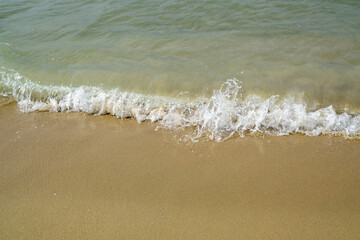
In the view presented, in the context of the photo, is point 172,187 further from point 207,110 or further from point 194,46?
point 194,46

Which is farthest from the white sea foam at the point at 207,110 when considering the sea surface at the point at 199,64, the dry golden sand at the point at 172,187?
the dry golden sand at the point at 172,187

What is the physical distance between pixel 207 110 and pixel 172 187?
Answer: 1.16 m

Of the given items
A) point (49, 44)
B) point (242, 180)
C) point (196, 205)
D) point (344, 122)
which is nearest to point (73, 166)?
point (196, 205)

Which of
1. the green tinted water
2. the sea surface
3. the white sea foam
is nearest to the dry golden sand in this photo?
the white sea foam

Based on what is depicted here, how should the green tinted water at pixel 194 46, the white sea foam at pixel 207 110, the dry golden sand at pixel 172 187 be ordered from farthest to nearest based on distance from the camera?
the green tinted water at pixel 194 46 → the white sea foam at pixel 207 110 → the dry golden sand at pixel 172 187

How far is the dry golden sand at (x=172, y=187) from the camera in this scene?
88.0 inches

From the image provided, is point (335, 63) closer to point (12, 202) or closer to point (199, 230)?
point (199, 230)

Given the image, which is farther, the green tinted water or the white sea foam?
the green tinted water

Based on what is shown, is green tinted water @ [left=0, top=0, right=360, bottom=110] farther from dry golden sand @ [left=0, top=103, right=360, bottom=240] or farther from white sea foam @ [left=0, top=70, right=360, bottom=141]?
dry golden sand @ [left=0, top=103, right=360, bottom=240]

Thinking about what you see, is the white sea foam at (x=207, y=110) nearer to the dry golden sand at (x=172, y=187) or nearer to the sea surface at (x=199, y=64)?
the sea surface at (x=199, y=64)

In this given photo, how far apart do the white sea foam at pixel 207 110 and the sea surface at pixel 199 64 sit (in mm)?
12

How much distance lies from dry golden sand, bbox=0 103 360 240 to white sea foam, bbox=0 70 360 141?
0.17 m

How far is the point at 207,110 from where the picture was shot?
11.3 ft

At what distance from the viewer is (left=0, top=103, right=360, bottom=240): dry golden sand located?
2.24 meters
